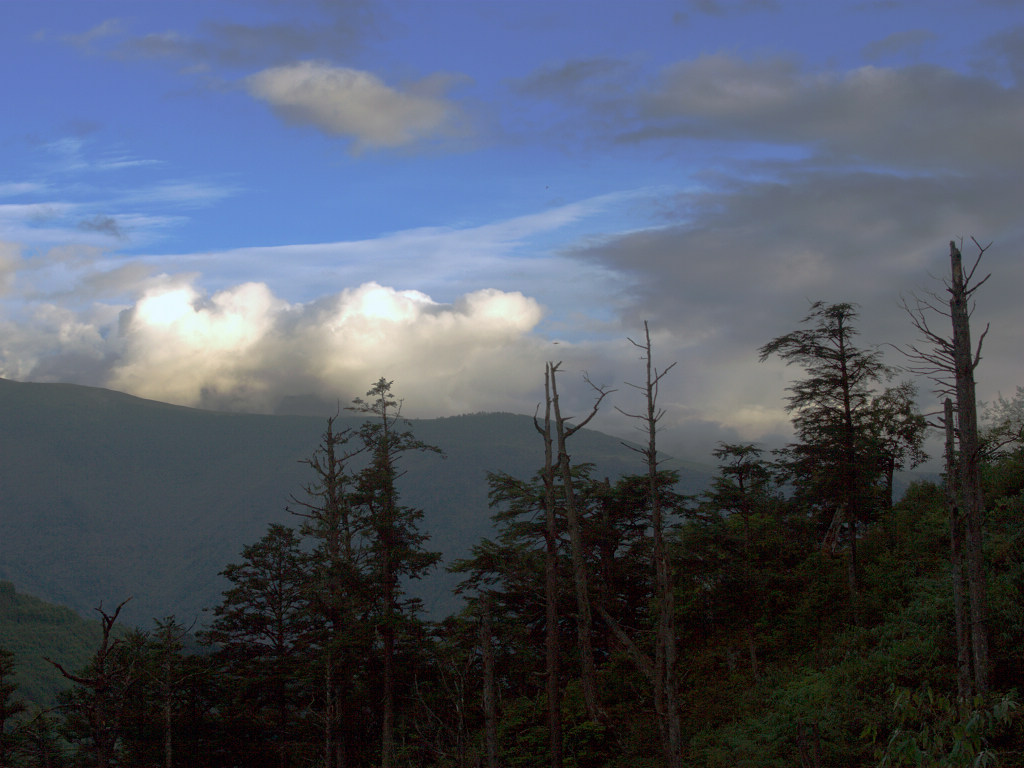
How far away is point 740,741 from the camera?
20.9 metres

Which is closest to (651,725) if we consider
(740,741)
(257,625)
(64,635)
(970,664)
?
(740,741)

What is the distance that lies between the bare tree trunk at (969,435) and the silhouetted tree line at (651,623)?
0.14 ft

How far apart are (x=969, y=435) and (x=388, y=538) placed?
23.8 metres

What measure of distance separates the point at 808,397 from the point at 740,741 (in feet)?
48.6

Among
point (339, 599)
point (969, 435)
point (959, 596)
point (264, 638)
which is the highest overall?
point (969, 435)

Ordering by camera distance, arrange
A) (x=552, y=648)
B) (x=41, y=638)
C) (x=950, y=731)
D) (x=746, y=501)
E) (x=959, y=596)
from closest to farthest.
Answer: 1. (x=950, y=731)
2. (x=959, y=596)
3. (x=552, y=648)
4. (x=746, y=501)
5. (x=41, y=638)

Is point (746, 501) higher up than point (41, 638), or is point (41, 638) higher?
point (746, 501)

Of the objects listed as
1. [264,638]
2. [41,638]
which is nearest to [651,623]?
[264,638]

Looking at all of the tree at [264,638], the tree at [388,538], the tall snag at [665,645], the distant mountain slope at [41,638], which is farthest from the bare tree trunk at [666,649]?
the distant mountain slope at [41,638]

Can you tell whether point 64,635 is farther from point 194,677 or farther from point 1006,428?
point 1006,428

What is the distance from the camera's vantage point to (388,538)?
3500 centimetres

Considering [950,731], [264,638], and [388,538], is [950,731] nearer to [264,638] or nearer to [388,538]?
[388,538]

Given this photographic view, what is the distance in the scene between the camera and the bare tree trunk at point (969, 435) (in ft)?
55.8

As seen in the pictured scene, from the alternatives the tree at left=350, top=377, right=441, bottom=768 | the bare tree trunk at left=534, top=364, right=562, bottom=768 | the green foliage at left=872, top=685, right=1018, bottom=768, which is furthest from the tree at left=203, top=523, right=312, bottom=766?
the green foliage at left=872, top=685, right=1018, bottom=768
